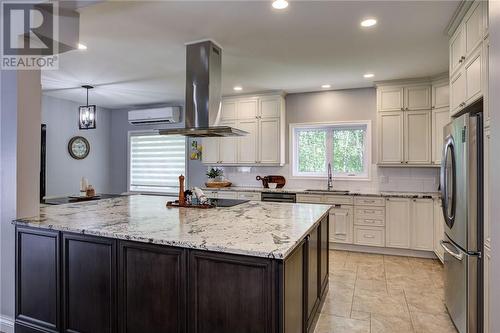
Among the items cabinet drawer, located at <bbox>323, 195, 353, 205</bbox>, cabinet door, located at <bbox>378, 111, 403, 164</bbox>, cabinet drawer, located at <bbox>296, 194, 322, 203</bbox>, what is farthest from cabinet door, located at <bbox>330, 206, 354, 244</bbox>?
cabinet door, located at <bbox>378, 111, 403, 164</bbox>

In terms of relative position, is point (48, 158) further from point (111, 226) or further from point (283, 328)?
point (283, 328)

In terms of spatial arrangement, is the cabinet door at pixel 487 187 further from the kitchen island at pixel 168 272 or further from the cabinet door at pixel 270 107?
the cabinet door at pixel 270 107

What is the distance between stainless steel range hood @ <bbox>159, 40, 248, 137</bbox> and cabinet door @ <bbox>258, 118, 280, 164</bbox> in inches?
85.6

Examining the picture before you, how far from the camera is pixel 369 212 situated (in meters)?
4.46

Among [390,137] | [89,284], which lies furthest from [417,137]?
[89,284]

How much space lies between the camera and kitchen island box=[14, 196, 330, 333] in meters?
1.61

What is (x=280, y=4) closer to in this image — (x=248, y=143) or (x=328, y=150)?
(x=248, y=143)

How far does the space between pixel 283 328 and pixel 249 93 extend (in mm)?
4437

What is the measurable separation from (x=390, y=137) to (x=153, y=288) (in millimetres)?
4090

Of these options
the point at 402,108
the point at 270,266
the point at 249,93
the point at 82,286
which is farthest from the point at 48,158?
the point at 402,108

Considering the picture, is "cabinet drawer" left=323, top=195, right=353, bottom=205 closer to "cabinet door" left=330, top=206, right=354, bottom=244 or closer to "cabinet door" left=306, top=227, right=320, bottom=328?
"cabinet door" left=330, top=206, right=354, bottom=244

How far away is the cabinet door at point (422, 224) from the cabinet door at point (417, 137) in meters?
0.66

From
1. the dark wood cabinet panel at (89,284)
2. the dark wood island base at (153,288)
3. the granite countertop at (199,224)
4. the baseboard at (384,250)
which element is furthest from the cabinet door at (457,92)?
the dark wood cabinet panel at (89,284)

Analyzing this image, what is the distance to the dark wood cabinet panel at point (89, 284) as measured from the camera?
6.53 ft
